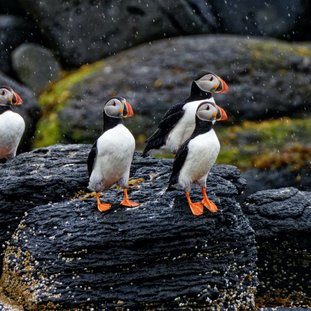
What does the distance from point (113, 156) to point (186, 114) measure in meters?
1.08

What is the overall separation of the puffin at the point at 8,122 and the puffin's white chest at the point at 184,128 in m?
1.68

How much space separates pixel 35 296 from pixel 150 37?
7777 millimetres

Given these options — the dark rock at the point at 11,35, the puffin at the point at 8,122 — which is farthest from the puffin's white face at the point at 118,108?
the dark rock at the point at 11,35

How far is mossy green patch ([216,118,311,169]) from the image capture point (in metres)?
11.2

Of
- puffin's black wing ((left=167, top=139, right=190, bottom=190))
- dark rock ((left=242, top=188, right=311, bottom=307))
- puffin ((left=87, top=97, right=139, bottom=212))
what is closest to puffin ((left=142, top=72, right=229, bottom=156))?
puffin's black wing ((left=167, top=139, right=190, bottom=190))

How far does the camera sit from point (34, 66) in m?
13.6

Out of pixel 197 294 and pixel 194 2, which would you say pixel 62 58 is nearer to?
pixel 194 2

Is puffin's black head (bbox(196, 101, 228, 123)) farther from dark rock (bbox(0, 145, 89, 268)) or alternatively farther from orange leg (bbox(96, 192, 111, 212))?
dark rock (bbox(0, 145, 89, 268))

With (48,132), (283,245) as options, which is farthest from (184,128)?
(48,132)

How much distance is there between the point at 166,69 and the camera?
12.2m

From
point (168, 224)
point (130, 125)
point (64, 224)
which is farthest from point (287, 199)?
point (130, 125)

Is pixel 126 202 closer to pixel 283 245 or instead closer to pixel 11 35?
pixel 283 245

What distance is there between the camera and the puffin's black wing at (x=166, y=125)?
7363 millimetres

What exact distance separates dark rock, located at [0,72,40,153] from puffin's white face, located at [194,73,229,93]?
17.4 ft
